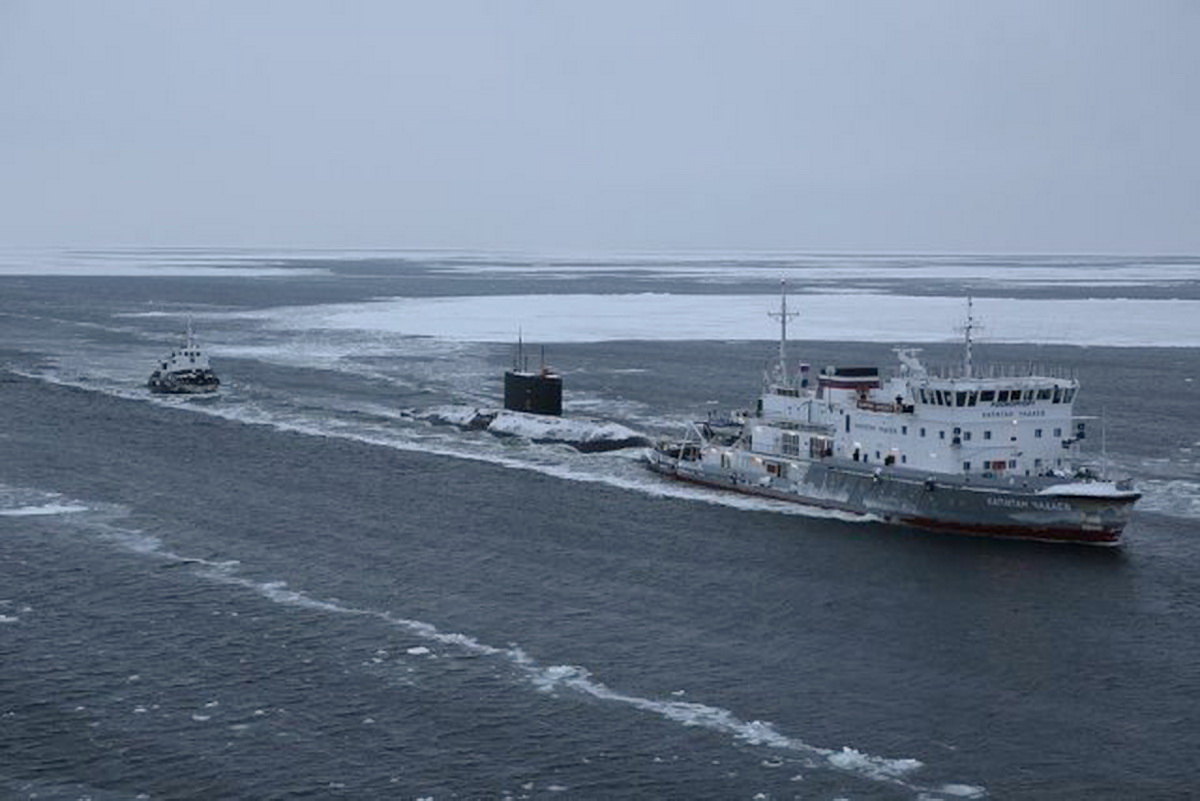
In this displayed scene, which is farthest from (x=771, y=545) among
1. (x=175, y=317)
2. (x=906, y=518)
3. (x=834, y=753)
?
(x=175, y=317)

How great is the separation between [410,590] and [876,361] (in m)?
81.8

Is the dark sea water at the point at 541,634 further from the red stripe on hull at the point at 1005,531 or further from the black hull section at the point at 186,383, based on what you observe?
the black hull section at the point at 186,383

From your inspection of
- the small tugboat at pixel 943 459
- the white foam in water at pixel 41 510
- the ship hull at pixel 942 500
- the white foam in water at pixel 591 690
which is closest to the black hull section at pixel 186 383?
the white foam in water at pixel 41 510

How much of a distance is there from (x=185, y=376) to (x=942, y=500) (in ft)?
203

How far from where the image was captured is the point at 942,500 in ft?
212

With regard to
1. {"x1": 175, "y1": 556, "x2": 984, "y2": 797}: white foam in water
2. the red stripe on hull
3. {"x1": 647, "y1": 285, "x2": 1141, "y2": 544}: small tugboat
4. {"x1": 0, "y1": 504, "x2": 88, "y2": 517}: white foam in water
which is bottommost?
{"x1": 175, "y1": 556, "x2": 984, "y2": 797}: white foam in water

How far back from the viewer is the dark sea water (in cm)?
3625

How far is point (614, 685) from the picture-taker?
42062mm

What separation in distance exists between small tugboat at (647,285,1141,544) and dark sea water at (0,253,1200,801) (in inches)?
71.3

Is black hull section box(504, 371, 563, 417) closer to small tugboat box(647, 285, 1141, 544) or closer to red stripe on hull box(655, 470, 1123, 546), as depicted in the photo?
small tugboat box(647, 285, 1141, 544)

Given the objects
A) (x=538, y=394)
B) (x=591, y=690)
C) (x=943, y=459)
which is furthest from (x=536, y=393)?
(x=591, y=690)

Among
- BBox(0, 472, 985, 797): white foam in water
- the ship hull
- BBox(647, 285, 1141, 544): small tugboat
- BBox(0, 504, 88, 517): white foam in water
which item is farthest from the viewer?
BBox(0, 504, 88, 517): white foam in water

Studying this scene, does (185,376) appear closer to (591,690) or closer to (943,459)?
(943,459)

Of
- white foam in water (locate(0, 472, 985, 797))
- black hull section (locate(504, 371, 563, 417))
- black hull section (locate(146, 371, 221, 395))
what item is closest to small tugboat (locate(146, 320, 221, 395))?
black hull section (locate(146, 371, 221, 395))
